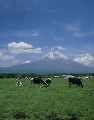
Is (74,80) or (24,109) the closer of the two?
(24,109)

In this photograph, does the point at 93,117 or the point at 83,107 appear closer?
the point at 93,117

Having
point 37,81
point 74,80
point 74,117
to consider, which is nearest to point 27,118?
point 74,117

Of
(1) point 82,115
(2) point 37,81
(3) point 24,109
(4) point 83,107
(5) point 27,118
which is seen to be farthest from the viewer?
(2) point 37,81

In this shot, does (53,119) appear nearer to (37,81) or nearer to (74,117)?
(74,117)

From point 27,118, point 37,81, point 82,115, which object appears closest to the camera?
point 27,118

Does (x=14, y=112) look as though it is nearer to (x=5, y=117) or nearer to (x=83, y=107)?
(x=5, y=117)

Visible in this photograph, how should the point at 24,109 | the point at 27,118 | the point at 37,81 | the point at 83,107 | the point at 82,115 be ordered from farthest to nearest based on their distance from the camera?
the point at 37,81 → the point at 83,107 → the point at 24,109 → the point at 82,115 → the point at 27,118

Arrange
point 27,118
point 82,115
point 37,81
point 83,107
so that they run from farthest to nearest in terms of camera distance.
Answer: point 37,81 → point 83,107 → point 82,115 → point 27,118

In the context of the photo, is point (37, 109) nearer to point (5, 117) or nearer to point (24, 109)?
point (24, 109)

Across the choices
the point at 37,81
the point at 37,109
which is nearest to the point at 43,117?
the point at 37,109

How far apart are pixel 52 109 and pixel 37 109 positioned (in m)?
1.01

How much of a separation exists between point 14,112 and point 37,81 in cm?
1339

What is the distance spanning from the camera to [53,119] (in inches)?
287

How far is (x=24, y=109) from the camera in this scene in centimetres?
871
